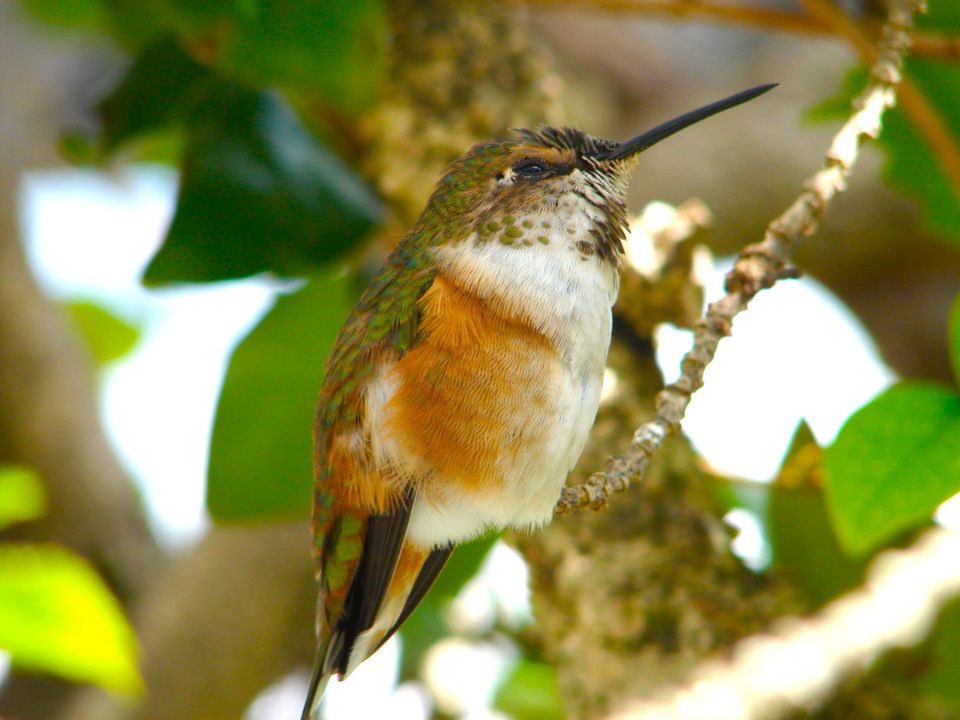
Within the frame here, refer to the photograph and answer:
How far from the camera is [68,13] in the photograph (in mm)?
3883

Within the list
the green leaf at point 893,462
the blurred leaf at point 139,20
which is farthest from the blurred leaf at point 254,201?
the green leaf at point 893,462

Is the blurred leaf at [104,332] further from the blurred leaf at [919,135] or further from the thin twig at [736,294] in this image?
the thin twig at [736,294]

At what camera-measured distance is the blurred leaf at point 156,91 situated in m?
2.76

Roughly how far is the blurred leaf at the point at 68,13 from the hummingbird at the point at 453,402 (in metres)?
2.20

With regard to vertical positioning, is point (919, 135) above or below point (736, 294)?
below

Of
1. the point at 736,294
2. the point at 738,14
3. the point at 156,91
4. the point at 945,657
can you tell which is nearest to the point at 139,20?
the point at 156,91

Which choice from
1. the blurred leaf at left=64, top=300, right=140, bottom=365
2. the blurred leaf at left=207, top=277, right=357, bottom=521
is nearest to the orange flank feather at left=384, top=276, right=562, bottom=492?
the blurred leaf at left=207, top=277, right=357, bottom=521

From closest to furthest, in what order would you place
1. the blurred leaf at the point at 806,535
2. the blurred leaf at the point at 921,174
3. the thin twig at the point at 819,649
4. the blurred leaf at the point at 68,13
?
the thin twig at the point at 819,649 < the blurred leaf at the point at 806,535 < the blurred leaf at the point at 921,174 < the blurred leaf at the point at 68,13

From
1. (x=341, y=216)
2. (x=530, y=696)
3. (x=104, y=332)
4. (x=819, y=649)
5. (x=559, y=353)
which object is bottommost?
(x=104, y=332)

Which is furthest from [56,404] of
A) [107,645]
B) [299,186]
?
[107,645]

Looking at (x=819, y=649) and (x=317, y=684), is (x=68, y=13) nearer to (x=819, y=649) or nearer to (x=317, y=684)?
(x=317, y=684)

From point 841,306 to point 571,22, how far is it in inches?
89.5

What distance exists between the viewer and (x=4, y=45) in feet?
18.2

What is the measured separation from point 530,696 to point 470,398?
117 cm
